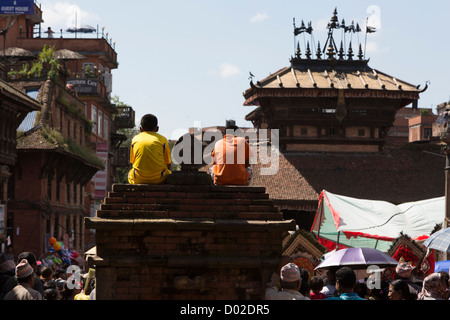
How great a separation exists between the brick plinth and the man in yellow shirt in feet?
1.81

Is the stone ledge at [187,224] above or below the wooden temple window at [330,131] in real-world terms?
below

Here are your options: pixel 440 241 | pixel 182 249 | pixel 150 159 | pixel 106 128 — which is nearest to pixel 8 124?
pixel 440 241

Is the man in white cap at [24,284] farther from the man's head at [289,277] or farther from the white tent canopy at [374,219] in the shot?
the white tent canopy at [374,219]

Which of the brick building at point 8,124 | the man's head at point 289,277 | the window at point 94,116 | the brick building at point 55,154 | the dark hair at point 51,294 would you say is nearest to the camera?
the man's head at point 289,277

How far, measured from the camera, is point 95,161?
48.2 m

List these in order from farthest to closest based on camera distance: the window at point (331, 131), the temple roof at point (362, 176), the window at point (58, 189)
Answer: the window at point (331, 131) < the window at point (58, 189) < the temple roof at point (362, 176)

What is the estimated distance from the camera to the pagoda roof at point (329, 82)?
148 ft

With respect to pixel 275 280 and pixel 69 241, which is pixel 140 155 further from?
pixel 69 241

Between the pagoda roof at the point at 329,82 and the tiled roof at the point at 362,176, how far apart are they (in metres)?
3.15

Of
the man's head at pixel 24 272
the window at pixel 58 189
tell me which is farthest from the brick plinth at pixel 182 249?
the window at pixel 58 189

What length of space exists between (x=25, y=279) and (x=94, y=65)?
2166 inches

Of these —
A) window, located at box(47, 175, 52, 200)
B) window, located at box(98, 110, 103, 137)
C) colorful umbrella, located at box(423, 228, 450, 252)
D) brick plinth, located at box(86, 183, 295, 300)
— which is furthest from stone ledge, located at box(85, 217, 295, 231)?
window, located at box(98, 110, 103, 137)

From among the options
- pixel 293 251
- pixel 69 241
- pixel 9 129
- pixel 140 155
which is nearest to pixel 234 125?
pixel 140 155

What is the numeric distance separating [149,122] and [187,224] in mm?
1653
